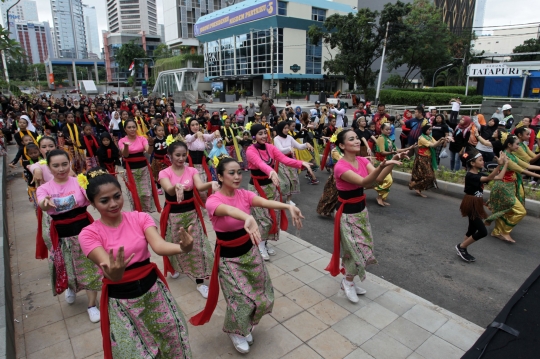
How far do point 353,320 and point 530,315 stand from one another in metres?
2.24

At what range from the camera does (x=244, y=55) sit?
49.4 m

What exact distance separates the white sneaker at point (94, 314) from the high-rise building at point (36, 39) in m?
137

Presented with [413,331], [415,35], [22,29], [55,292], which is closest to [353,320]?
[413,331]

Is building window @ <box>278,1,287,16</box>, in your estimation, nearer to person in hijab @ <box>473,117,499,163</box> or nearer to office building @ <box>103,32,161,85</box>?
person in hijab @ <box>473,117,499,163</box>

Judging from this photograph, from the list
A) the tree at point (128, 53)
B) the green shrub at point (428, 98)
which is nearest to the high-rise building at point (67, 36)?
the tree at point (128, 53)

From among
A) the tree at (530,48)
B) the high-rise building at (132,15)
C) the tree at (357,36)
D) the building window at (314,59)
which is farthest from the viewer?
the high-rise building at (132,15)

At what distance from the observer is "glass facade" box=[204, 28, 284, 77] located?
148 ft

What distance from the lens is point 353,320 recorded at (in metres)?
3.84

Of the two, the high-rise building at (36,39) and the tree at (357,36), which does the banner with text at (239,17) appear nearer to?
the tree at (357,36)

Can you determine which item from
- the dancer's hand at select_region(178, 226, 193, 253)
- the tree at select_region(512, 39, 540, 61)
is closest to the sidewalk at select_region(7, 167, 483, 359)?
the dancer's hand at select_region(178, 226, 193, 253)

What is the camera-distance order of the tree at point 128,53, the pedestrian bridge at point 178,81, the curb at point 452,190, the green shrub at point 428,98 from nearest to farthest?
1. the curb at point 452,190
2. the green shrub at point 428,98
3. the pedestrian bridge at point 178,81
4. the tree at point 128,53

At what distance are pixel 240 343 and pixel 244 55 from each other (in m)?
49.7

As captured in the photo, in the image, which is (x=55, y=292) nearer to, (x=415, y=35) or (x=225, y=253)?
(x=225, y=253)

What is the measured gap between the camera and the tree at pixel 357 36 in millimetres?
28281
